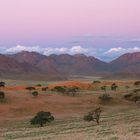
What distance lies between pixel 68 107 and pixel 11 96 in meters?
11.3

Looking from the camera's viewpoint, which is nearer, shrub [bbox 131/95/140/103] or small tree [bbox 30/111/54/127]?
small tree [bbox 30/111/54/127]

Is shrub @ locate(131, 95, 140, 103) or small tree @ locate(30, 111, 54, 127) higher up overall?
shrub @ locate(131, 95, 140, 103)

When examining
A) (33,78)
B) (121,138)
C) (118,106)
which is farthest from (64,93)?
(33,78)

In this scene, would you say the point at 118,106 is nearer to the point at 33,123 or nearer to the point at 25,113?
the point at 25,113

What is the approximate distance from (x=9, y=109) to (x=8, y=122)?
1096 cm

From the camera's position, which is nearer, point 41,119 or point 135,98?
point 41,119

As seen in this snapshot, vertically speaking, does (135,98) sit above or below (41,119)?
above

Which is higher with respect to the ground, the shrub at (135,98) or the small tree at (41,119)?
the shrub at (135,98)

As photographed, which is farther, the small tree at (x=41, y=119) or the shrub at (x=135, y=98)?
the shrub at (x=135, y=98)

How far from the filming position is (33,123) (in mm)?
42219

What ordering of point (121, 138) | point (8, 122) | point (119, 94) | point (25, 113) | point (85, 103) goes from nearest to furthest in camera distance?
point (121, 138) → point (8, 122) → point (25, 113) → point (85, 103) → point (119, 94)

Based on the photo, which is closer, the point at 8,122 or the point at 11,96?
the point at 8,122

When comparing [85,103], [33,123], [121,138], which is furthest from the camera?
[85,103]

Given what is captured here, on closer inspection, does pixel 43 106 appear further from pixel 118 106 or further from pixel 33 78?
pixel 33 78
